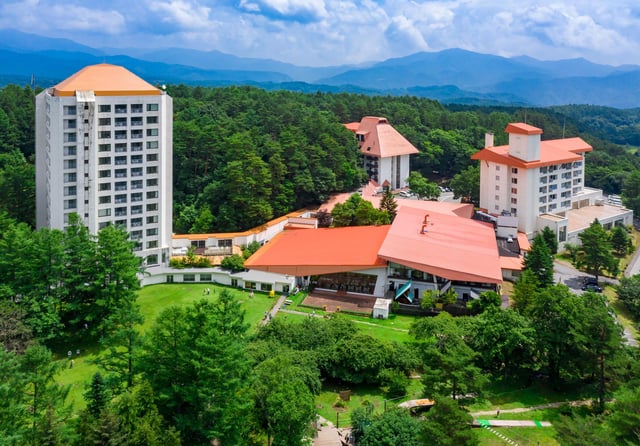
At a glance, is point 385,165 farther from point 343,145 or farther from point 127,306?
point 127,306

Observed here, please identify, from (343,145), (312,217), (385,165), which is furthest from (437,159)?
(312,217)

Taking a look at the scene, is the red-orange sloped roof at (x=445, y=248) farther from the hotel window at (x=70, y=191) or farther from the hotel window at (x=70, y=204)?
the hotel window at (x=70, y=191)

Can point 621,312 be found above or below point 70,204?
below

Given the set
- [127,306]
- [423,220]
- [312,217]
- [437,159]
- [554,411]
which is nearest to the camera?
[554,411]

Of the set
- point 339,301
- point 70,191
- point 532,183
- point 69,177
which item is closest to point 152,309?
point 70,191

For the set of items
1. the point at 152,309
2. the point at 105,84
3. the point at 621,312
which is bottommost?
the point at 621,312

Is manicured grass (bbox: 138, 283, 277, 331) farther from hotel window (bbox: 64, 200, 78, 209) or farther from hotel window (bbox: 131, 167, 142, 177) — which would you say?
hotel window (bbox: 131, 167, 142, 177)

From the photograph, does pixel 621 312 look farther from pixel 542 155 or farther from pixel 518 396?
pixel 542 155
